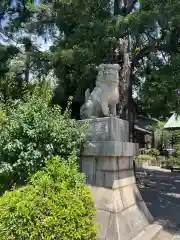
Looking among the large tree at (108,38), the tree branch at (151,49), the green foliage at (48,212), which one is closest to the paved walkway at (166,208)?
the green foliage at (48,212)

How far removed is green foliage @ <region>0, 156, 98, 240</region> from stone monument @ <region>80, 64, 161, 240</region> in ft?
2.37

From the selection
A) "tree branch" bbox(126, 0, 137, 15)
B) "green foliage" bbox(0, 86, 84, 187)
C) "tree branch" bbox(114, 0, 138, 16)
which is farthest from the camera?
"tree branch" bbox(126, 0, 137, 15)

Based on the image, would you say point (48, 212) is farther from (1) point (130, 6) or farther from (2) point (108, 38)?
(1) point (130, 6)

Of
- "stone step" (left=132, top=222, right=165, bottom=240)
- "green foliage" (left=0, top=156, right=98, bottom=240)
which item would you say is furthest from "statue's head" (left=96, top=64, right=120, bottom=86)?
"stone step" (left=132, top=222, right=165, bottom=240)

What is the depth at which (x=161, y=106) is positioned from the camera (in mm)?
8016

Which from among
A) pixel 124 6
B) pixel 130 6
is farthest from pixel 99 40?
pixel 130 6

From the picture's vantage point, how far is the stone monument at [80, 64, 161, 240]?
3336 mm

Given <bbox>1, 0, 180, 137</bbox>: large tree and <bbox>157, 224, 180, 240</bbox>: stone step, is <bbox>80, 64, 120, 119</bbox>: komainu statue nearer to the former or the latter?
<bbox>1, 0, 180, 137</bbox>: large tree

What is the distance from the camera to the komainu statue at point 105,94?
3.80m

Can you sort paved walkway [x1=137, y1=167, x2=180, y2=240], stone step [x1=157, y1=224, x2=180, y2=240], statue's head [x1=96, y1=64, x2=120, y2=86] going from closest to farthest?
stone step [x1=157, y1=224, x2=180, y2=240]
statue's head [x1=96, y1=64, x2=120, y2=86]
paved walkway [x1=137, y1=167, x2=180, y2=240]

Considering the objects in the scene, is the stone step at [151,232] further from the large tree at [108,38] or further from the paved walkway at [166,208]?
the large tree at [108,38]

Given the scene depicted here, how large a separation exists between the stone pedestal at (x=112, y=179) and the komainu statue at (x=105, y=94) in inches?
9.8

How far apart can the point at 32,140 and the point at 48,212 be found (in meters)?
1.47

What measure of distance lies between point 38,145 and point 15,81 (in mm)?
4887
